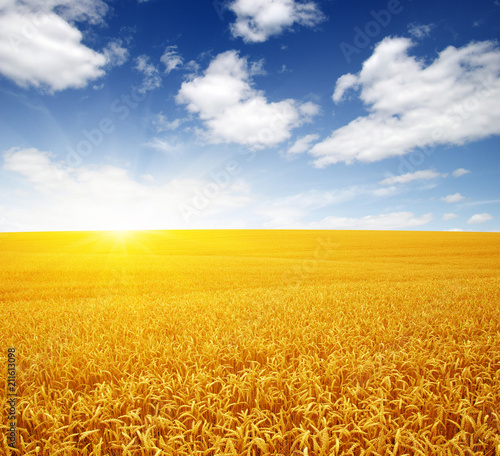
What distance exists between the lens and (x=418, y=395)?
114 inches

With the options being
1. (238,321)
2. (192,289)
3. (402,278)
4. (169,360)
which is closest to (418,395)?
(169,360)

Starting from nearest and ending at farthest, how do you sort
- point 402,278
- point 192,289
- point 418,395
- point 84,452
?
point 84,452 < point 418,395 < point 192,289 < point 402,278

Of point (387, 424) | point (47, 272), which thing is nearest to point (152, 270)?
point (47, 272)

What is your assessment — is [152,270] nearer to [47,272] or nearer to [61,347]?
[47,272]

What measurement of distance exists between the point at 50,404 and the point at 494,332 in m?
7.15

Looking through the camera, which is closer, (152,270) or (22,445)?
(22,445)

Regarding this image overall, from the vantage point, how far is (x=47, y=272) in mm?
→ 16359

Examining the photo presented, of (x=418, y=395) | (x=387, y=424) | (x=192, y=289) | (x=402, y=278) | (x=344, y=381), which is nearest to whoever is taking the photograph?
(x=387, y=424)

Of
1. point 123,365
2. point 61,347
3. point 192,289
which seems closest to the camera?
point 123,365

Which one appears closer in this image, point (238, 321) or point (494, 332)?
point (494, 332)

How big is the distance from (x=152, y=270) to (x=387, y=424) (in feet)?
53.4

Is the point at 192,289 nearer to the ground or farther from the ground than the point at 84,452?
nearer to the ground

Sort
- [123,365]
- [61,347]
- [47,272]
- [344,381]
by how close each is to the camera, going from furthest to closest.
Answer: [47,272] → [61,347] → [123,365] → [344,381]

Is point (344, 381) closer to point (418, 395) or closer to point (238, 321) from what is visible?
point (418, 395)
